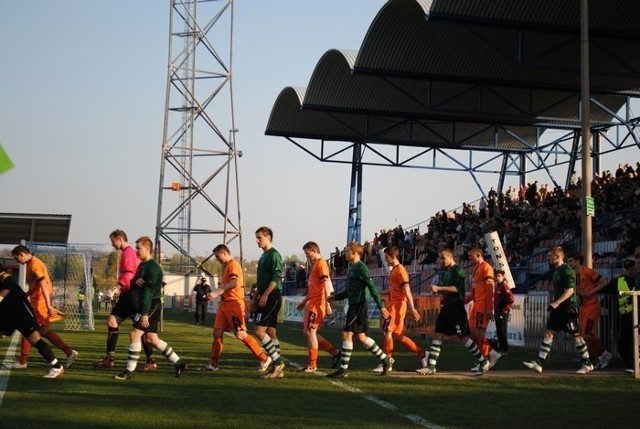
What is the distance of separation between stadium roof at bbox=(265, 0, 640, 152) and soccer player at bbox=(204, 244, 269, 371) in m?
15.3

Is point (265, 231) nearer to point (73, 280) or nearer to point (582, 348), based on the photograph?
point (582, 348)

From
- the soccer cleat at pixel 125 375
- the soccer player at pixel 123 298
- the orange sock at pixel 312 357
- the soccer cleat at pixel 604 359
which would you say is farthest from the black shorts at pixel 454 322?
the soccer cleat at pixel 125 375

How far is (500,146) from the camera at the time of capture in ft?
153

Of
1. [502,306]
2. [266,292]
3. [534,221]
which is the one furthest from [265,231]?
[534,221]

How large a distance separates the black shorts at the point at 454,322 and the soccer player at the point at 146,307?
3.90 m

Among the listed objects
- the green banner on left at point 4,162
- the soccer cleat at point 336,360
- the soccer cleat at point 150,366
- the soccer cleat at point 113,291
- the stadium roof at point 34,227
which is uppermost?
the stadium roof at point 34,227

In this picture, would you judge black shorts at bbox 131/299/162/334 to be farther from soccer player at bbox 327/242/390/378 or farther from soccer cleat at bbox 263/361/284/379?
soccer player at bbox 327/242/390/378

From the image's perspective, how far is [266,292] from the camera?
14.2m

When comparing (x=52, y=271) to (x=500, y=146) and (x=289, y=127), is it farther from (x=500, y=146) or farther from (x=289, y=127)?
(x=500, y=146)

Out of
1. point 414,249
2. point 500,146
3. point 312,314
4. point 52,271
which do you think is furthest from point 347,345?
point 500,146

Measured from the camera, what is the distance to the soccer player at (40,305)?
1519 centimetres

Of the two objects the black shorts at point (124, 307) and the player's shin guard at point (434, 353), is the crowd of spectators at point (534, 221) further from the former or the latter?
the black shorts at point (124, 307)

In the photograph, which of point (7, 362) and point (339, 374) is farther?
point (7, 362)

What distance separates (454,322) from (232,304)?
3.26 metres
